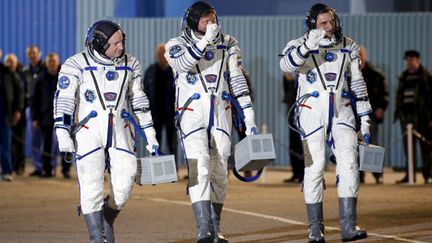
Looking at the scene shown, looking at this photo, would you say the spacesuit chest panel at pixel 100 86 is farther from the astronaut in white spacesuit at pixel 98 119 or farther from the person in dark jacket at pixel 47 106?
the person in dark jacket at pixel 47 106

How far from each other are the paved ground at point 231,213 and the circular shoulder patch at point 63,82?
2.14 metres

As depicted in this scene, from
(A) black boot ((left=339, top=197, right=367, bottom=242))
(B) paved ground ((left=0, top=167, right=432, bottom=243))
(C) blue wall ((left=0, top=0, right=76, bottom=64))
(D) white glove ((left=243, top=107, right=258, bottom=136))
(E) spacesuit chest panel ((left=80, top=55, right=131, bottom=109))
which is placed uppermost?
(C) blue wall ((left=0, top=0, right=76, bottom=64))

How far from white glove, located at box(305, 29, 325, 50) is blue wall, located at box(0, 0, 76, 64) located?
13110mm

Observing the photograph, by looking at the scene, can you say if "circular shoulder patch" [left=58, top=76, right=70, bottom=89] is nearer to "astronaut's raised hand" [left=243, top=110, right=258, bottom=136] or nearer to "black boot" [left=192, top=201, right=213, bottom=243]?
"black boot" [left=192, top=201, right=213, bottom=243]

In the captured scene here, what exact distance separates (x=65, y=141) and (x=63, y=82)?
1.75ft

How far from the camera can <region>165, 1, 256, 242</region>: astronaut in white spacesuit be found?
11.3m

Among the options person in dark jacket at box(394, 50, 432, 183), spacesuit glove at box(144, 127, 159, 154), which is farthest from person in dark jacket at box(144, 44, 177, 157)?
spacesuit glove at box(144, 127, 159, 154)

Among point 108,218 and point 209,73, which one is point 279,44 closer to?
point 209,73

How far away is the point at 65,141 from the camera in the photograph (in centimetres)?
1048

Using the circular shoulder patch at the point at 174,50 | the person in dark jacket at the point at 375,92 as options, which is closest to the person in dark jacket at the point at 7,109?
the person in dark jacket at the point at 375,92

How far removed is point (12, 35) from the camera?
24.3m

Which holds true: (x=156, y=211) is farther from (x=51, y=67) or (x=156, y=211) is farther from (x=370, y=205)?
(x=51, y=67)

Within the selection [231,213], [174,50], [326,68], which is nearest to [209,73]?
[174,50]

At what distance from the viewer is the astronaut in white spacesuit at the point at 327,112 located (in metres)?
11.8
